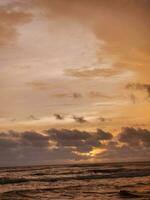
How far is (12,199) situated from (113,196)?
11.5m

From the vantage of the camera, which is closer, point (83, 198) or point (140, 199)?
point (140, 199)

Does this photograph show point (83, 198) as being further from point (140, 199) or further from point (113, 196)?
point (140, 199)

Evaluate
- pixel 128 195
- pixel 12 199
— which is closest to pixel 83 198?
pixel 128 195

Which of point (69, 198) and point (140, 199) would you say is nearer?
point (140, 199)

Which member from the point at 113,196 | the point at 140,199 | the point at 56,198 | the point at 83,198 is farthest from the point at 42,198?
the point at 140,199

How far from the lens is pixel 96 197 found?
39812 mm

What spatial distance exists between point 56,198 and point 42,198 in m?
1.83

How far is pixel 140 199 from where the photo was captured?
36.6 metres

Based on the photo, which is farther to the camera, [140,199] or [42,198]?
[42,198]

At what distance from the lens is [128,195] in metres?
40.5

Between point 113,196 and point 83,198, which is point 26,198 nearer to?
point 83,198

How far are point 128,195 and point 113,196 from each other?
1.71 meters

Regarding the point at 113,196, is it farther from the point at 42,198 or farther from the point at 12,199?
the point at 12,199

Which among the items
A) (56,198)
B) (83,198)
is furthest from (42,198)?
(83,198)
